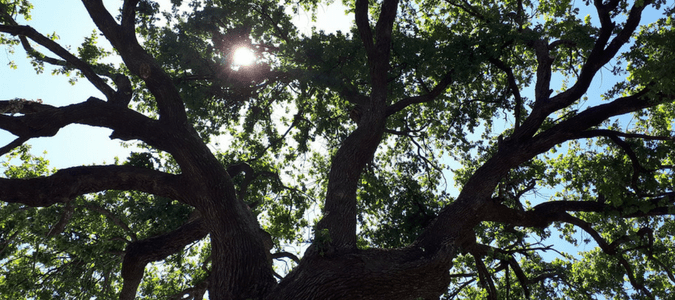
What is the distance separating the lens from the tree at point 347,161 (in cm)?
536

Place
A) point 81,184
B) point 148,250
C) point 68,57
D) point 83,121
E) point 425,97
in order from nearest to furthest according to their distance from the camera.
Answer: point 81,184
point 83,121
point 148,250
point 68,57
point 425,97

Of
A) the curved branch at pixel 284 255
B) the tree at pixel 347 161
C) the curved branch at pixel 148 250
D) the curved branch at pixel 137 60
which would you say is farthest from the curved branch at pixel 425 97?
the curved branch at pixel 148 250

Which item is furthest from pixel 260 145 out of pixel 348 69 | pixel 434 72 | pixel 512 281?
pixel 512 281

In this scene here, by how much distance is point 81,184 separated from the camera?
532 centimetres

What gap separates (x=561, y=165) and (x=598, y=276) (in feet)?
9.70

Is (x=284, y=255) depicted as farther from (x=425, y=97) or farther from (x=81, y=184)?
(x=425, y=97)

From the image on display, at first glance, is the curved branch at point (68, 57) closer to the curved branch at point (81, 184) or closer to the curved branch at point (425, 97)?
the curved branch at point (81, 184)

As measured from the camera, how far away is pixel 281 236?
10984mm

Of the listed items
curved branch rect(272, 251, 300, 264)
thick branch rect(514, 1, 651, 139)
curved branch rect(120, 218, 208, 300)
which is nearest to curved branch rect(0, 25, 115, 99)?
curved branch rect(120, 218, 208, 300)

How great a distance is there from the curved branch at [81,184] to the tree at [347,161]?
0.09ft

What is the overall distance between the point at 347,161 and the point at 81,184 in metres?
3.92

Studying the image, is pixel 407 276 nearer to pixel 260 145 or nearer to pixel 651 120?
pixel 260 145

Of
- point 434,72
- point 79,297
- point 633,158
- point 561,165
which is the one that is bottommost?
point 79,297

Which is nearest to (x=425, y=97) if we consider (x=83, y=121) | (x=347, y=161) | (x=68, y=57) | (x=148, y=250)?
(x=347, y=161)
